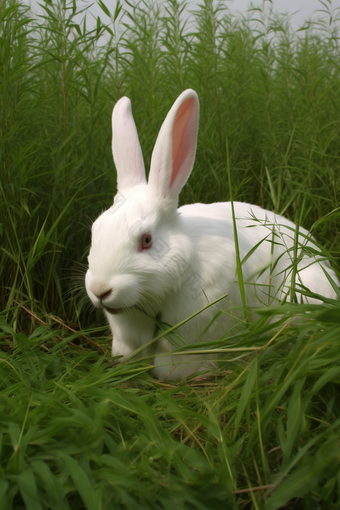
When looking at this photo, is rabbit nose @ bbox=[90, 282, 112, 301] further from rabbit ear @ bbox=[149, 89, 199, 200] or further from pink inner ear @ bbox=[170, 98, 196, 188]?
pink inner ear @ bbox=[170, 98, 196, 188]

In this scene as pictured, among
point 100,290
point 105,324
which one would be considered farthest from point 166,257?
point 105,324

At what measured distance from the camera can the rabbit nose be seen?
2322 mm

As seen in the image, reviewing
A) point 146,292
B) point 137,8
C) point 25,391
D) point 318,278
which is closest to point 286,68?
point 137,8

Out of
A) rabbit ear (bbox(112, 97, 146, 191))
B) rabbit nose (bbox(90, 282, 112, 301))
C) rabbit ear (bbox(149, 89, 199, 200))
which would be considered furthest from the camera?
rabbit ear (bbox(112, 97, 146, 191))

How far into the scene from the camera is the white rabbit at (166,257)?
2410mm

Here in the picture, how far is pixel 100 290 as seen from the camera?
7.63ft

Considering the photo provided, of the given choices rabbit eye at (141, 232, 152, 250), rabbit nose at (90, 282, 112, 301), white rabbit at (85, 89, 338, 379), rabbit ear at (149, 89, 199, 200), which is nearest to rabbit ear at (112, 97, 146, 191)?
white rabbit at (85, 89, 338, 379)

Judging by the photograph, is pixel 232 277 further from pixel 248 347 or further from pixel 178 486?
pixel 178 486

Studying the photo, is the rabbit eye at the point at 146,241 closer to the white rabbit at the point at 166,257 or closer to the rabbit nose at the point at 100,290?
the white rabbit at the point at 166,257

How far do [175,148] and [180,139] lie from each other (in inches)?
2.3

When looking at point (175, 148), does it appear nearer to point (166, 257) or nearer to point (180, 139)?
point (180, 139)

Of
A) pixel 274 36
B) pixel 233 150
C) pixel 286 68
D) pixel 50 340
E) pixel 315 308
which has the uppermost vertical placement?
pixel 274 36

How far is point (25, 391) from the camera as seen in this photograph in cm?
194

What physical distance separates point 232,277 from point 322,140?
186cm
